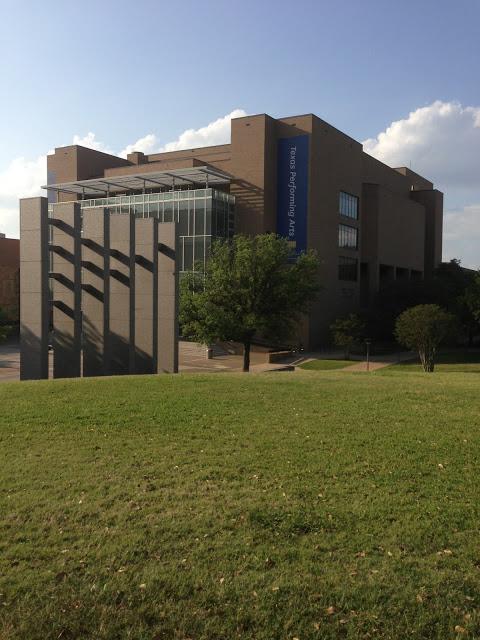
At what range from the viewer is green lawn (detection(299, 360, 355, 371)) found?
43438mm

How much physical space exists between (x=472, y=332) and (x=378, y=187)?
19150 mm

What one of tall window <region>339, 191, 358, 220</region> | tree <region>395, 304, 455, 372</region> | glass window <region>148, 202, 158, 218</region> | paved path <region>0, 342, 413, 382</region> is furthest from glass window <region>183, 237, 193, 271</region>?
tree <region>395, 304, 455, 372</region>

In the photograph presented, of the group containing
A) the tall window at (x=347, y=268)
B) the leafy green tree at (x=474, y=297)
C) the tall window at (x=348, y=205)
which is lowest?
the leafy green tree at (x=474, y=297)

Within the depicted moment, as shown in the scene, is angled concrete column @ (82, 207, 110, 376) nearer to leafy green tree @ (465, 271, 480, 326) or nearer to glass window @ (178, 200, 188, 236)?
glass window @ (178, 200, 188, 236)

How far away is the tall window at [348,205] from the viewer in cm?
5887

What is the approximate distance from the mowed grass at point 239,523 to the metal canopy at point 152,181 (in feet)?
148

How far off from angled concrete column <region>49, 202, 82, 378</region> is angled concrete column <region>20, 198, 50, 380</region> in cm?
109

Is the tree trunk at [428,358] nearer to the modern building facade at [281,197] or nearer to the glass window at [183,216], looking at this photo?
the modern building facade at [281,197]

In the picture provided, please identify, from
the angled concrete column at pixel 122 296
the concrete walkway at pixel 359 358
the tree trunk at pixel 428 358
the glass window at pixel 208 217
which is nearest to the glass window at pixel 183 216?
the glass window at pixel 208 217

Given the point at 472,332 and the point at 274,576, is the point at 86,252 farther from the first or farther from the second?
the point at 472,332

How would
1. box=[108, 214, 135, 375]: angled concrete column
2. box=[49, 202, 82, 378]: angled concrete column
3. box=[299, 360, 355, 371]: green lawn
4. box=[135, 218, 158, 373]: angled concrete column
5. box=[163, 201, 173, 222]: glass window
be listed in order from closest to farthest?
box=[49, 202, 82, 378]: angled concrete column
box=[108, 214, 135, 375]: angled concrete column
box=[135, 218, 158, 373]: angled concrete column
box=[299, 360, 355, 371]: green lawn
box=[163, 201, 173, 222]: glass window

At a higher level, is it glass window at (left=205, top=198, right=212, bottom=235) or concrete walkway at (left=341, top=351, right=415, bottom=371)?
glass window at (left=205, top=198, right=212, bottom=235)

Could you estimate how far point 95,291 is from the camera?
2584cm

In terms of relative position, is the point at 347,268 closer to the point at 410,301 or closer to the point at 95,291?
the point at 410,301
